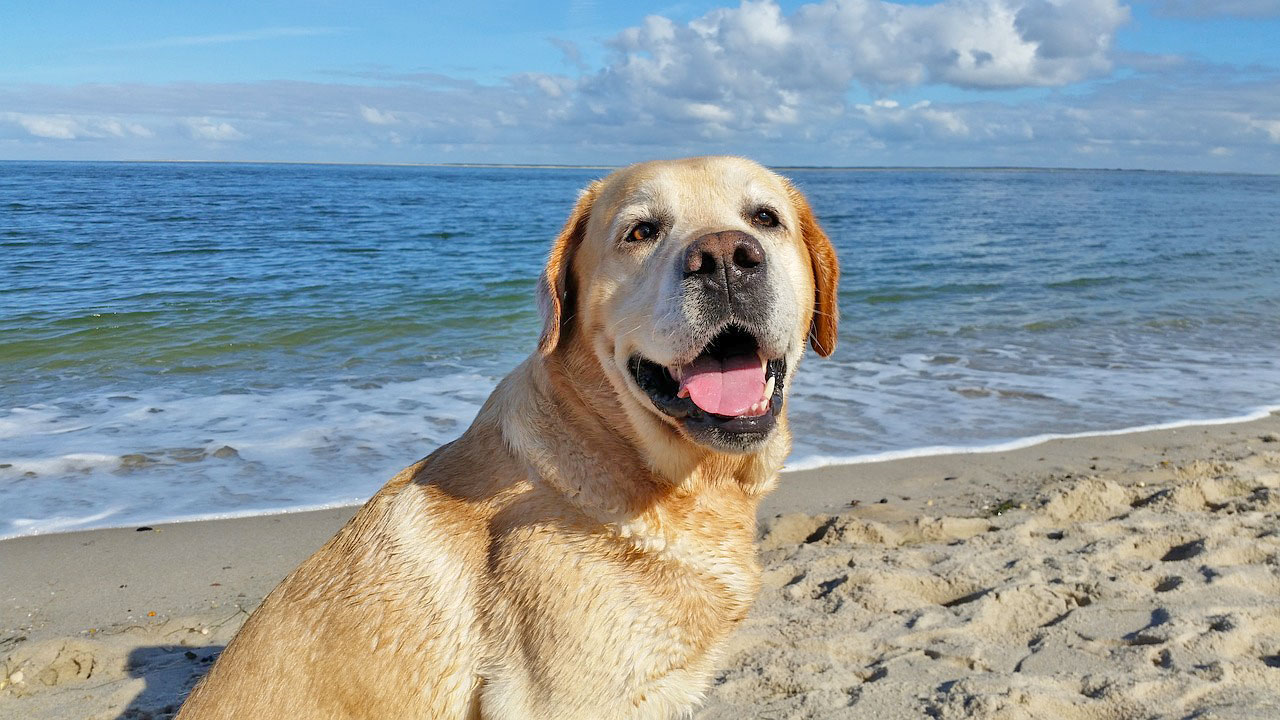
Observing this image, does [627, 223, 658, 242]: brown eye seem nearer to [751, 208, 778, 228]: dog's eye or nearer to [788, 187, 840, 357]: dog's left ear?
[751, 208, 778, 228]: dog's eye

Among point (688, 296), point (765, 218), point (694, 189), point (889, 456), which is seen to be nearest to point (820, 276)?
point (765, 218)

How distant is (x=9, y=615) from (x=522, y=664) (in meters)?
3.21

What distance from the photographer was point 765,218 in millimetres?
2857

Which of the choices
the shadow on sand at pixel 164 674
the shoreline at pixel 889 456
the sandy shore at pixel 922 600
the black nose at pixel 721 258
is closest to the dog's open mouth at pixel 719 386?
the black nose at pixel 721 258

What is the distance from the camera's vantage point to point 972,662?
140 inches

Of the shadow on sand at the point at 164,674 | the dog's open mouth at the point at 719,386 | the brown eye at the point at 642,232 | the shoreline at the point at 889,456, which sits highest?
the brown eye at the point at 642,232

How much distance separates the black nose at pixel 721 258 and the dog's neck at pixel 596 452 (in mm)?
417

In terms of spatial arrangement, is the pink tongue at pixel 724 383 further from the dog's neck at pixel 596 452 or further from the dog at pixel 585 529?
the dog's neck at pixel 596 452

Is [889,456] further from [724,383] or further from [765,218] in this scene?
[724,383]

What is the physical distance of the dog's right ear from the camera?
2574 mm

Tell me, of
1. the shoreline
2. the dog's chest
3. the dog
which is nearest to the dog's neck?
the dog

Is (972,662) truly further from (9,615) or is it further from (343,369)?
(343,369)

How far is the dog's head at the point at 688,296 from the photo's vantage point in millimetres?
2377

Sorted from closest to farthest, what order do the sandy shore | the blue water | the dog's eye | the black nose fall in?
the black nose < the dog's eye < the sandy shore < the blue water
